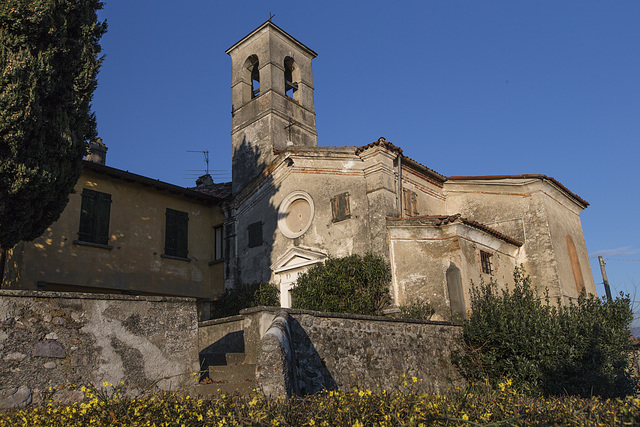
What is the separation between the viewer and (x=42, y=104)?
917 centimetres

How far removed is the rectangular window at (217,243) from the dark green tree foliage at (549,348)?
10350mm

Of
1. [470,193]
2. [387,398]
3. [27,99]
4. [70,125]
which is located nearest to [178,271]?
[70,125]

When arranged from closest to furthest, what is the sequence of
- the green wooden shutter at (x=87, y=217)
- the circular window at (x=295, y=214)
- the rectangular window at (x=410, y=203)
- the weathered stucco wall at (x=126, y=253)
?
the weathered stucco wall at (x=126, y=253), the green wooden shutter at (x=87, y=217), the rectangular window at (x=410, y=203), the circular window at (x=295, y=214)

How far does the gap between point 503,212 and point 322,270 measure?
690 cm

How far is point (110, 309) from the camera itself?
6.91 meters

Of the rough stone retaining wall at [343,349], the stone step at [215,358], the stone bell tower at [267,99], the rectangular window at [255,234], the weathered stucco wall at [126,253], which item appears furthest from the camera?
the stone bell tower at [267,99]

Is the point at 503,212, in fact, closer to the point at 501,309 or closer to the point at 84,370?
the point at 501,309

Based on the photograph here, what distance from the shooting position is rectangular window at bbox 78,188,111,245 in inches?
589

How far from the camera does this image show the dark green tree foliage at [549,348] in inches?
401

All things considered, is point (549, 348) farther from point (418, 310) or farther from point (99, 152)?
point (99, 152)

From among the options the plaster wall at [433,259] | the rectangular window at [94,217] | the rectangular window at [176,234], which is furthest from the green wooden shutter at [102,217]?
the plaster wall at [433,259]

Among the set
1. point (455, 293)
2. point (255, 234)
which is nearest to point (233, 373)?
point (455, 293)

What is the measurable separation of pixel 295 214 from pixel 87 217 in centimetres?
654

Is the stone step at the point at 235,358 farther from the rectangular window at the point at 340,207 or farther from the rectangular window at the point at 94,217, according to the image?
the rectangular window at the point at 94,217
